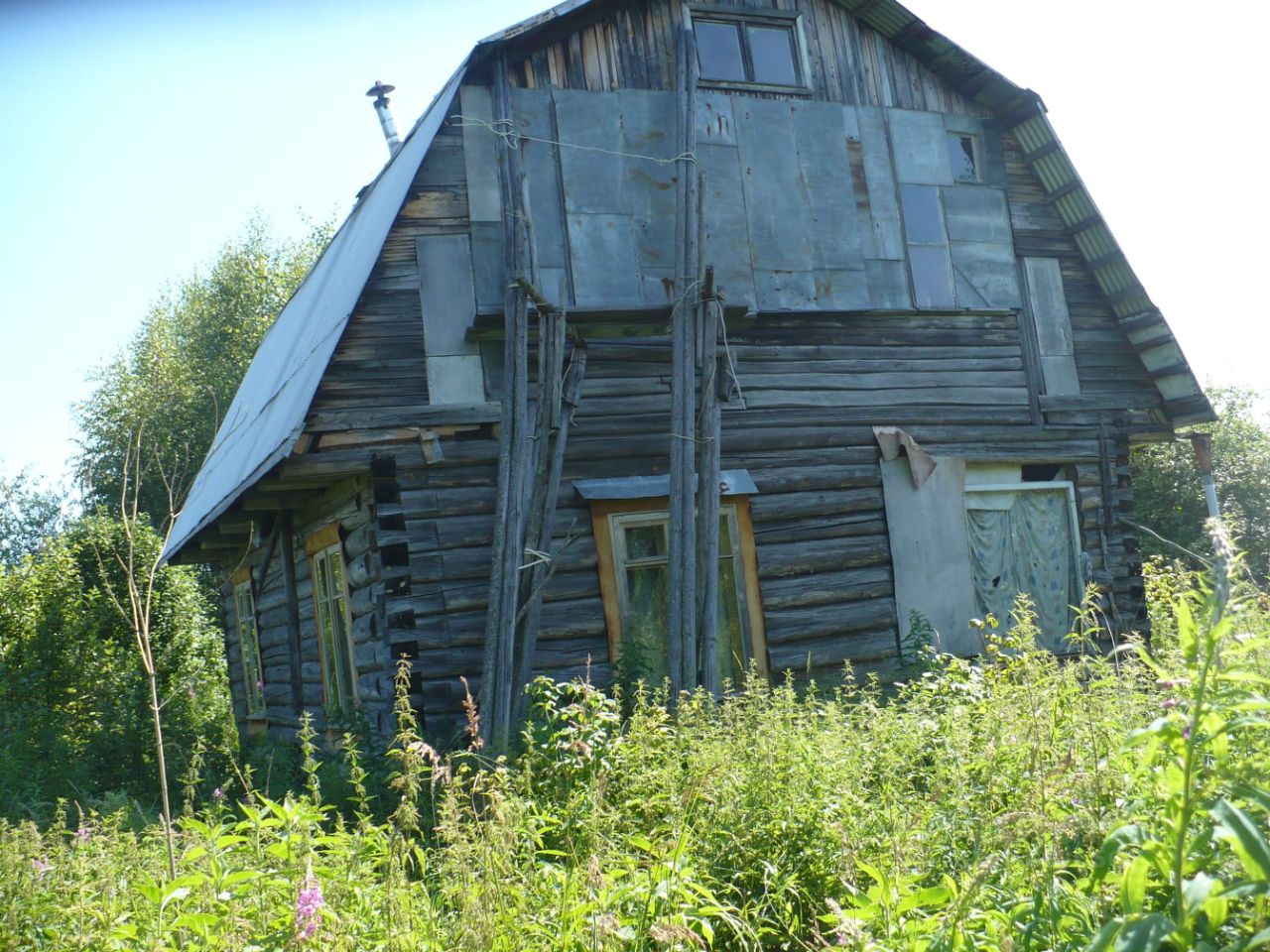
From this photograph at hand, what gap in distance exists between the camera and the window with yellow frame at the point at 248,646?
50.6ft

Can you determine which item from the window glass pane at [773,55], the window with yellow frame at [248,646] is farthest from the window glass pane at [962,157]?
the window with yellow frame at [248,646]

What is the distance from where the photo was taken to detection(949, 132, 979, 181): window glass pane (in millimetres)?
11578

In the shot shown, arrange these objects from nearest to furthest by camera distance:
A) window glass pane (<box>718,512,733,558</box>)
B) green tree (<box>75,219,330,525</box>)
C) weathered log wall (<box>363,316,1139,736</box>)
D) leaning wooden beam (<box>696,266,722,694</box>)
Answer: leaning wooden beam (<box>696,266,722,694</box>)
weathered log wall (<box>363,316,1139,736</box>)
window glass pane (<box>718,512,733,558</box>)
green tree (<box>75,219,330,525</box>)

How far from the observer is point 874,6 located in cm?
1124

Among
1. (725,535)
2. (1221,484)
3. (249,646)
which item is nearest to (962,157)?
(725,535)

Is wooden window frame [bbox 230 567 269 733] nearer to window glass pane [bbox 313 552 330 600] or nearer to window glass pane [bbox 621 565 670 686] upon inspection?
window glass pane [bbox 313 552 330 600]

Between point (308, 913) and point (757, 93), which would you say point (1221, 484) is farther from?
point (308, 913)

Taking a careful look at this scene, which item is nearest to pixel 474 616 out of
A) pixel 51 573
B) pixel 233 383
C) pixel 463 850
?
pixel 463 850

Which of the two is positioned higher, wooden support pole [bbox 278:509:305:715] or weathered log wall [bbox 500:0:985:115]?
weathered log wall [bbox 500:0:985:115]

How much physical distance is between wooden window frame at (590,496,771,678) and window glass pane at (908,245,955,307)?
2.91m

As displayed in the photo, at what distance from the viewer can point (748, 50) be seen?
1109 cm

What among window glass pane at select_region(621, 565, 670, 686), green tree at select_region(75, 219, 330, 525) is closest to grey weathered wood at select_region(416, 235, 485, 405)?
window glass pane at select_region(621, 565, 670, 686)

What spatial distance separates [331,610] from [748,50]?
22.4 feet

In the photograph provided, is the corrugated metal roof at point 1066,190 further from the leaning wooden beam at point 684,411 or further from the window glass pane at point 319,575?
the window glass pane at point 319,575
